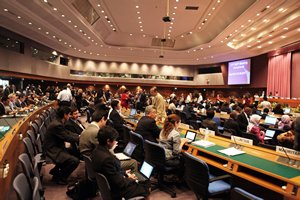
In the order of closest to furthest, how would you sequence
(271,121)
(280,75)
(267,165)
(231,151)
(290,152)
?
(267,165)
(290,152)
(231,151)
(271,121)
(280,75)

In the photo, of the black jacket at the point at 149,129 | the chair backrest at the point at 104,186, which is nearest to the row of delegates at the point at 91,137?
the black jacket at the point at 149,129

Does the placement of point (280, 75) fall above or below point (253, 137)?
above

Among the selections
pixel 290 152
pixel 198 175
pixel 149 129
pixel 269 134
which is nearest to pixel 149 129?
pixel 149 129

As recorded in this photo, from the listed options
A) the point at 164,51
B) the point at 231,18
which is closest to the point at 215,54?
the point at 164,51

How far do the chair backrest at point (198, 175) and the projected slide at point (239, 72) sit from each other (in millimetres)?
16924

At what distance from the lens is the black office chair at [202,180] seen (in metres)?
2.80

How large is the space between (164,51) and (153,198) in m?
17.6

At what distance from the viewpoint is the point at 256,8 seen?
982 cm

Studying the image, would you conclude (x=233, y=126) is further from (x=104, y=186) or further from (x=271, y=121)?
(x=104, y=186)

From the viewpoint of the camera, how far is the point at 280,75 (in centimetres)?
1512

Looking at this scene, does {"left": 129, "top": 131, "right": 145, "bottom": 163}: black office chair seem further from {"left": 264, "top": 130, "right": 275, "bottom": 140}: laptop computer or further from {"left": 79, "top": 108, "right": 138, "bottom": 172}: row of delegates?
{"left": 264, "top": 130, "right": 275, "bottom": 140}: laptop computer

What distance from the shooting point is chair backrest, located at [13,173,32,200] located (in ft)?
5.44

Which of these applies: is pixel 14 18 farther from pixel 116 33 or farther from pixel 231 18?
pixel 231 18

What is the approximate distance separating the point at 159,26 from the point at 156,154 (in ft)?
43.0
